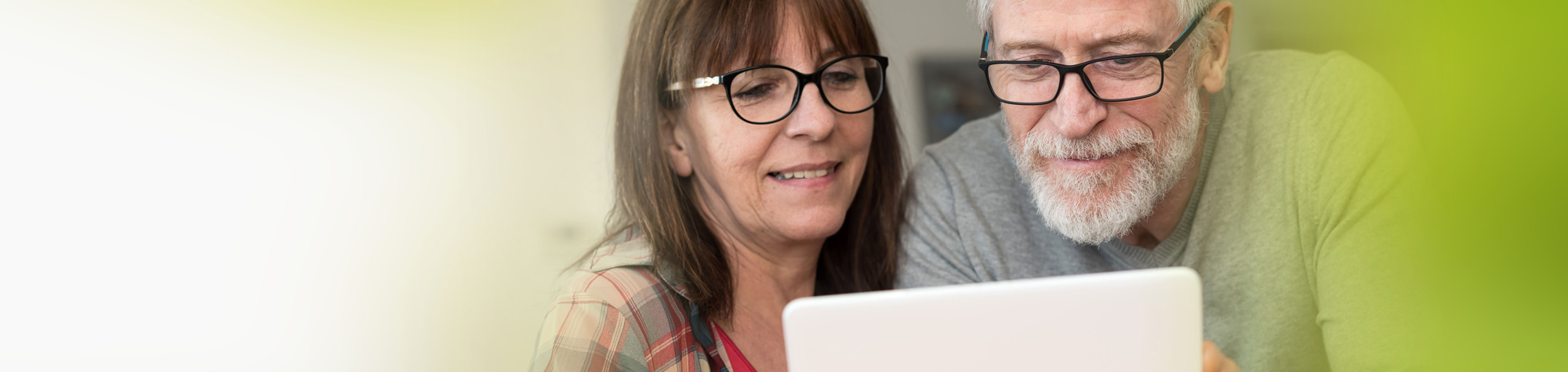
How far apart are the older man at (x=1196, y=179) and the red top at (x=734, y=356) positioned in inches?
11.3

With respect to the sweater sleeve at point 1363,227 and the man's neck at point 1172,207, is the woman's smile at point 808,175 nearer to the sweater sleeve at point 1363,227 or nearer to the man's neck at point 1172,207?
the man's neck at point 1172,207

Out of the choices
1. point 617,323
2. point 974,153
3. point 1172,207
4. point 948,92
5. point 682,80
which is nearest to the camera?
point 617,323

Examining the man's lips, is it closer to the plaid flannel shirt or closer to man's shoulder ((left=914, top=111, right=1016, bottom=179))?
man's shoulder ((left=914, top=111, right=1016, bottom=179))

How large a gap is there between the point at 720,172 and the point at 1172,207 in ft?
2.14

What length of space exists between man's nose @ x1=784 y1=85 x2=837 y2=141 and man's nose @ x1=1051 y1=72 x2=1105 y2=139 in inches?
11.5

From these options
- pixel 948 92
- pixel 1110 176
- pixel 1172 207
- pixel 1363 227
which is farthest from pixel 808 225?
pixel 948 92

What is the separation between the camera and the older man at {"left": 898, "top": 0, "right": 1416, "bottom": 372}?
110 centimetres

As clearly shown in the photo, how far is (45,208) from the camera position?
3.48 feet

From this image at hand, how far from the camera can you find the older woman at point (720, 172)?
111 cm

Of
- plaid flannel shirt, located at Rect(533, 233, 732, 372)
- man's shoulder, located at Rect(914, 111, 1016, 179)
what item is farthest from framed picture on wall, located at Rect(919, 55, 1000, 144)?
plaid flannel shirt, located at Rect(533, 233, 732, 372)

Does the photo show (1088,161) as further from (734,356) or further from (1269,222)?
(734,356)

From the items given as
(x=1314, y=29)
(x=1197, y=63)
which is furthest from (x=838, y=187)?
(x=1314, y=29)

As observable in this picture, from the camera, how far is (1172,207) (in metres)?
1.28

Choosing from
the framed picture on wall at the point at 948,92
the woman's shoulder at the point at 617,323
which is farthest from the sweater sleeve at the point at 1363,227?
the framed picture on wall at the point at 948,92
